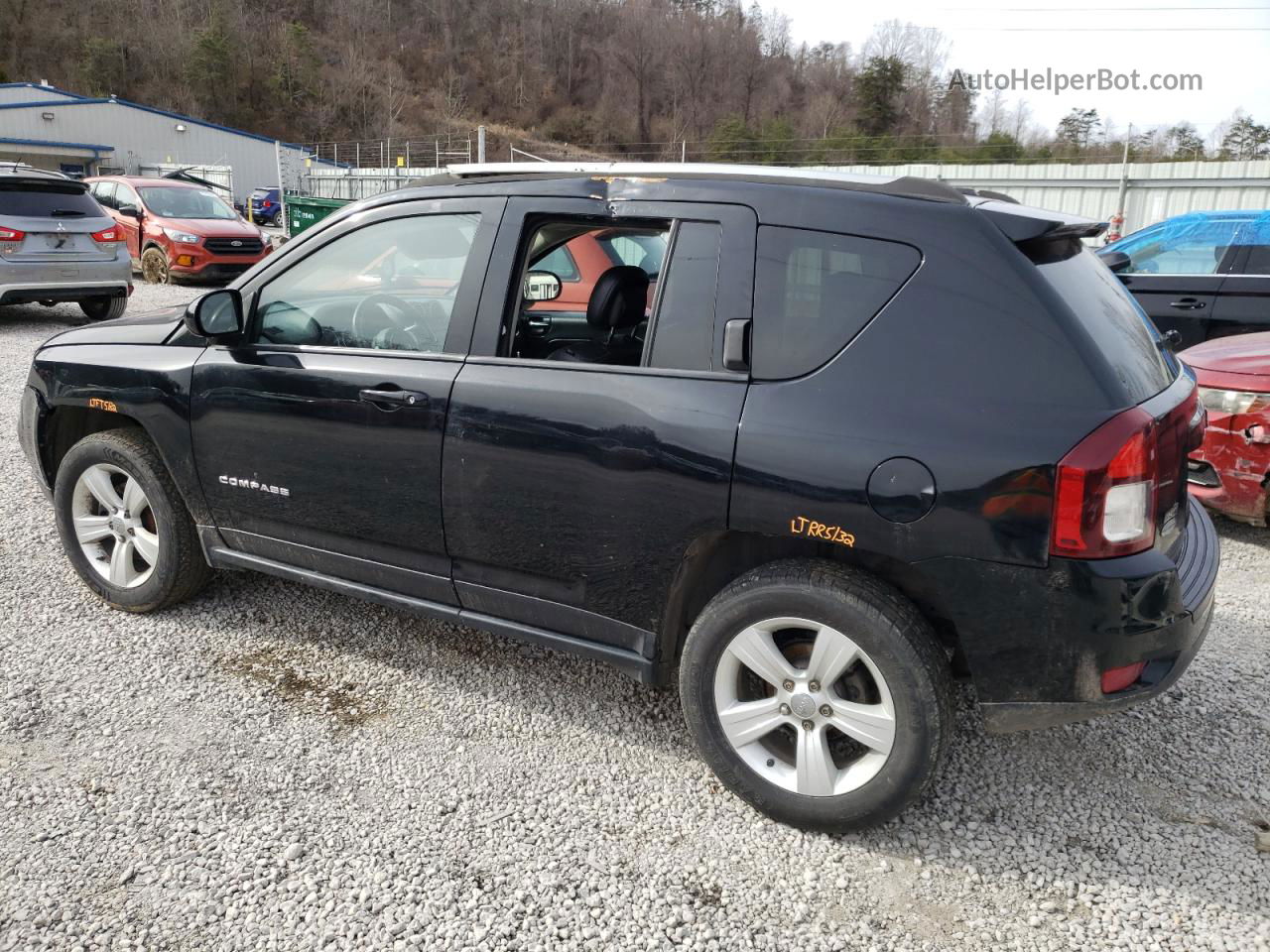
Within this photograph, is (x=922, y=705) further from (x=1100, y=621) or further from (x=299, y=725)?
(x=299, y=725)

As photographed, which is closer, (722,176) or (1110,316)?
(1110,316)

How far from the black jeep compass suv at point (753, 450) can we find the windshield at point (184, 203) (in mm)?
14479

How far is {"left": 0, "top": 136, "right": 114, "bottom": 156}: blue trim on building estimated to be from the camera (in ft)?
143

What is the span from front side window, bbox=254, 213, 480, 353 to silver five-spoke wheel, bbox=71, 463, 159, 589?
3.33 ft

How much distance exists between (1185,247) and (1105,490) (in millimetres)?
6874

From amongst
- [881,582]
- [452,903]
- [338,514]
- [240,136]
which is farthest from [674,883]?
[240,136]

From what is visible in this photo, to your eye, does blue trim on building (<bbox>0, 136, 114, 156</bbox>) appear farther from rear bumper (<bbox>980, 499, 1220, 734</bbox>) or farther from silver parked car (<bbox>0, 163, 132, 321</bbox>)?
rear bumper (<bbox>980, 499, 1220, 734</bbox>)

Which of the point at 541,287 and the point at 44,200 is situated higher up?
the point at 44,200

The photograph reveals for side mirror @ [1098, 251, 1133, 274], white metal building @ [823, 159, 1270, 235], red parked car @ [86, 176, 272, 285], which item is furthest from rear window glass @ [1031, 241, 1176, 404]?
white metal building @ [823, 159, 1270, 235]

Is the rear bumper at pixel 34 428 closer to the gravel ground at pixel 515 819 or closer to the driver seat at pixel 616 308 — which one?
the gravel ground at pixel 515 819

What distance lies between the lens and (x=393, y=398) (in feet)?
10.2

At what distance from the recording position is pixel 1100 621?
91.4 inches

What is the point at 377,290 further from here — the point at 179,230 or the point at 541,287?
the point at 179,230

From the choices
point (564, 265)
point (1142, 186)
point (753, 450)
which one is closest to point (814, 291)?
point (753, 450)
